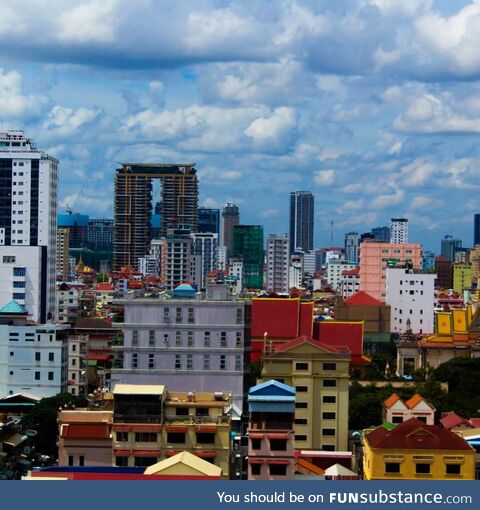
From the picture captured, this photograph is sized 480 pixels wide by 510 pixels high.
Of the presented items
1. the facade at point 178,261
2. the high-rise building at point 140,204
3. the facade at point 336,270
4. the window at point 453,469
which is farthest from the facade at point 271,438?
the high-rise building at point 140,204

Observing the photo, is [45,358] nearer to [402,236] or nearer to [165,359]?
[165,359]

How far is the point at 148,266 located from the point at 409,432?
12544cm

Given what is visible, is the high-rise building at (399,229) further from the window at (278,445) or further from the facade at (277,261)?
the window at (278,445)

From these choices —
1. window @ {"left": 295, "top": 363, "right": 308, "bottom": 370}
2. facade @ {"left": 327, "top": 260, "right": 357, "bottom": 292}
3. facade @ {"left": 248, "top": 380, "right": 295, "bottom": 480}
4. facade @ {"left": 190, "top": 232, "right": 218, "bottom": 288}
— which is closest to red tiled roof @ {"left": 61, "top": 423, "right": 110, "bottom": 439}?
facade @ {"left": 248, "top": 380, "right": 295, "bottom": 480}

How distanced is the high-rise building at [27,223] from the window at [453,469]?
45621 millimetres

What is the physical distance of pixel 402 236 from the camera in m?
185

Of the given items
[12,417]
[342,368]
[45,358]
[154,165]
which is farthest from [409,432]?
[154,165]

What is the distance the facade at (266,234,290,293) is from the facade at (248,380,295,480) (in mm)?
113265

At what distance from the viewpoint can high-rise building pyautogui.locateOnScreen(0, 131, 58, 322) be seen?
74812 millimetres

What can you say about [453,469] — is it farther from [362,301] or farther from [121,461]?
[362,301]

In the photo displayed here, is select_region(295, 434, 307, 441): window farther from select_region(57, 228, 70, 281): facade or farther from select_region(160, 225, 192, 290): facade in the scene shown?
select_region(57, 228, 70, 281): facade

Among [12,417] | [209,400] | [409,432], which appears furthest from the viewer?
[12,417]

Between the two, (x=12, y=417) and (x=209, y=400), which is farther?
(x=12, y=417)

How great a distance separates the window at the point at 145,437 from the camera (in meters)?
32.7
